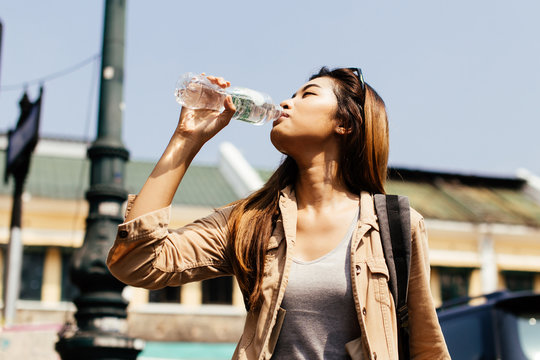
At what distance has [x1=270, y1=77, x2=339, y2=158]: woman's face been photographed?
266cm

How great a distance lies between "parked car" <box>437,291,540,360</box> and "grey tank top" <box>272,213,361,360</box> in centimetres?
276

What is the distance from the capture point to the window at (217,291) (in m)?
18.6

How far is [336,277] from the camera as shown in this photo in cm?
239

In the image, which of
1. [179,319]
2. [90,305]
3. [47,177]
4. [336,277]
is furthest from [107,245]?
[47,177]

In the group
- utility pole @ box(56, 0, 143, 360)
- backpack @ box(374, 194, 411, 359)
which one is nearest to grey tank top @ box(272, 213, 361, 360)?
backpack @ box(374, 194, 411, 359)

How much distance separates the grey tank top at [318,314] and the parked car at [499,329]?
276cm

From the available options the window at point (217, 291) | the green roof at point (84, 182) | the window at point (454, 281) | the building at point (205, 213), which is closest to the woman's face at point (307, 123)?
the building at point (205, 213)

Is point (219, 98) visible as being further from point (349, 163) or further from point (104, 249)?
point (104, 249)

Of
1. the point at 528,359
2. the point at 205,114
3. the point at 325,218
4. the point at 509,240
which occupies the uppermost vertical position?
the point at 509,240

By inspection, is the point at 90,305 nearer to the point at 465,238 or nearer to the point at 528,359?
the point at 528,359

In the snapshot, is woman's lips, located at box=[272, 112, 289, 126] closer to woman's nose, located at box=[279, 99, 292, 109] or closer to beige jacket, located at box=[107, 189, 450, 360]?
woman's nose, located at box=[279, 99, 292, 109]

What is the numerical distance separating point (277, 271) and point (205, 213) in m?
16.0

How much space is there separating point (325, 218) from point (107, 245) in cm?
309

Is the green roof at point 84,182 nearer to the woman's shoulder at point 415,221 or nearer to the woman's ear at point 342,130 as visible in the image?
the woman's ear at point 342,130
